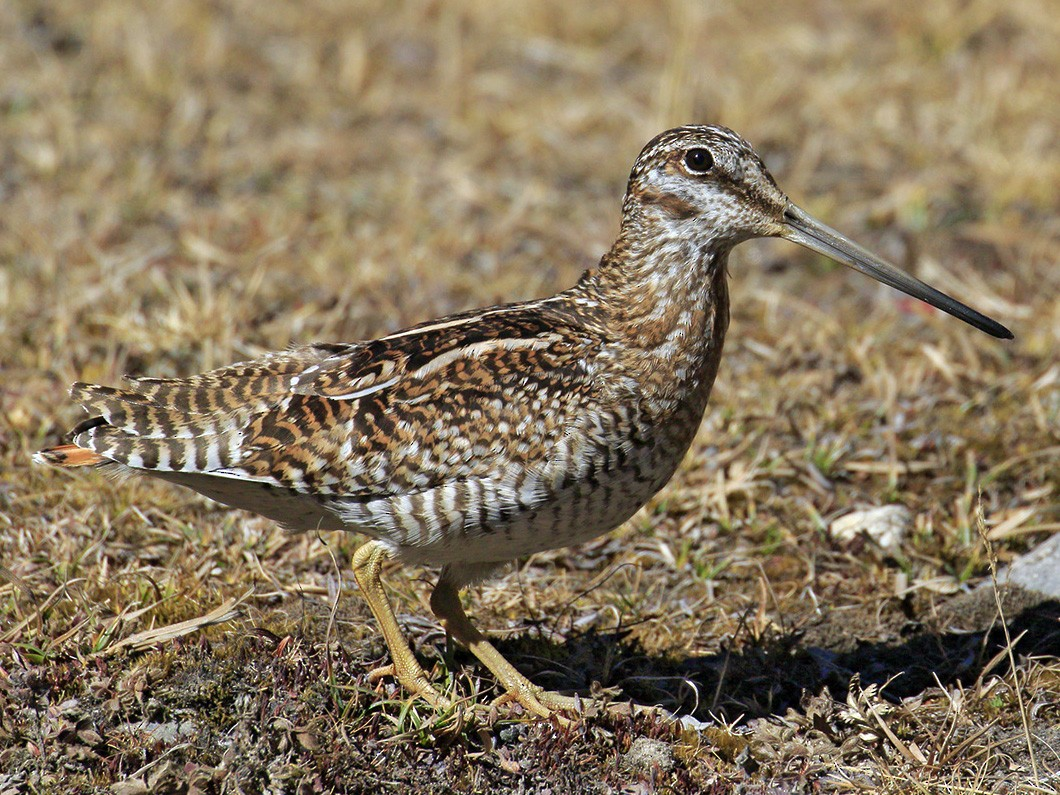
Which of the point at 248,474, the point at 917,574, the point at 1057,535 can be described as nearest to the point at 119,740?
the point at 248,474

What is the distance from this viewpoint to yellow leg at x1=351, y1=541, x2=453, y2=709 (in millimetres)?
4043

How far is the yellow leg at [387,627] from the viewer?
159 inches

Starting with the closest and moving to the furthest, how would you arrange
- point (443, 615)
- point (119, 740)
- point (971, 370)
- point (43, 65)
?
point (119, 740) < point (443, 615) < point (971, 370) < point (43, 65)

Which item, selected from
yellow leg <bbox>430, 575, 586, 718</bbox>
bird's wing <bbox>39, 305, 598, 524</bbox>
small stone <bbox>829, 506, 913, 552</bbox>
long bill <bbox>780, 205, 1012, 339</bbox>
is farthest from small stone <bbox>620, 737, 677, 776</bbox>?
long bill <bbox>780, 205, 1012, 339</bbox>

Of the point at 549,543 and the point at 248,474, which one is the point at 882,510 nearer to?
the point at 549,543

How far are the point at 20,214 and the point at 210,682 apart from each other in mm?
4072

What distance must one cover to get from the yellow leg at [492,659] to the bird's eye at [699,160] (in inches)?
59.7

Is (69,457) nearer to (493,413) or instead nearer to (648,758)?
(493,413)

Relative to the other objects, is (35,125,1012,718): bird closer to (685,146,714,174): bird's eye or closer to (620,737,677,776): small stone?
(685,146,714,174): bird's eye

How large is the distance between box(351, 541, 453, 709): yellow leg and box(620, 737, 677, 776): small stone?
0.56 metres

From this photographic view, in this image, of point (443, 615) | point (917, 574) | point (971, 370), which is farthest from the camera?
point (971, 370)

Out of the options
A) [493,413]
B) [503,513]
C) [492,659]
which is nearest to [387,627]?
[492,659]

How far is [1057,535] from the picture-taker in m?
5.02

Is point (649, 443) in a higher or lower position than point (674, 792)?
higher
